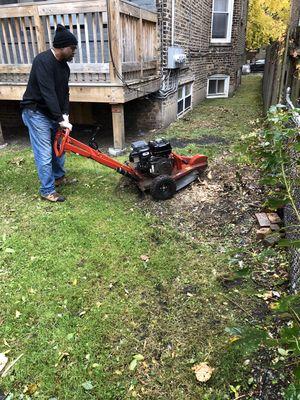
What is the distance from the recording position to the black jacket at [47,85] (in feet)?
13.4

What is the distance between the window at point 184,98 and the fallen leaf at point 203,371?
25.7 feet

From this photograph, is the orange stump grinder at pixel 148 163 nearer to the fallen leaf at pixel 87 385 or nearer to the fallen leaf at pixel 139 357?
the fallen leaf at pixel 139 357

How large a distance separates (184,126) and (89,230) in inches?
201

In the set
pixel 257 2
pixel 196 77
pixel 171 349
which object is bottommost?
pixel 171 349

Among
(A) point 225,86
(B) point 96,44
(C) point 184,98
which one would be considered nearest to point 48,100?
(B) point 96,44

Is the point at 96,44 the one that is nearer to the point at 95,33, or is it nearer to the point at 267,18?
the point at 95,33

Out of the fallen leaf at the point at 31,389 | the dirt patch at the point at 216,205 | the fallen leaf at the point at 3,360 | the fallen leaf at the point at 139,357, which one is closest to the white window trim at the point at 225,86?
the dirt patch at the point at 216,205

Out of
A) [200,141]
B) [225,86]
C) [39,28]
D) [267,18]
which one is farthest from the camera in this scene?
[267,18]

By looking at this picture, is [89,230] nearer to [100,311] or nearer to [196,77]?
[100,311]

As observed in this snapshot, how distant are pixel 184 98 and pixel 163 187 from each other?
606 centimetres

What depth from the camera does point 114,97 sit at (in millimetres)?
5883

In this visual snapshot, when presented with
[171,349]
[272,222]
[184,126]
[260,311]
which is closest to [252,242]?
[272,222]

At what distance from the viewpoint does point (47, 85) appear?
410cm

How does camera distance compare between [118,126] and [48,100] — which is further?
[118,126]
